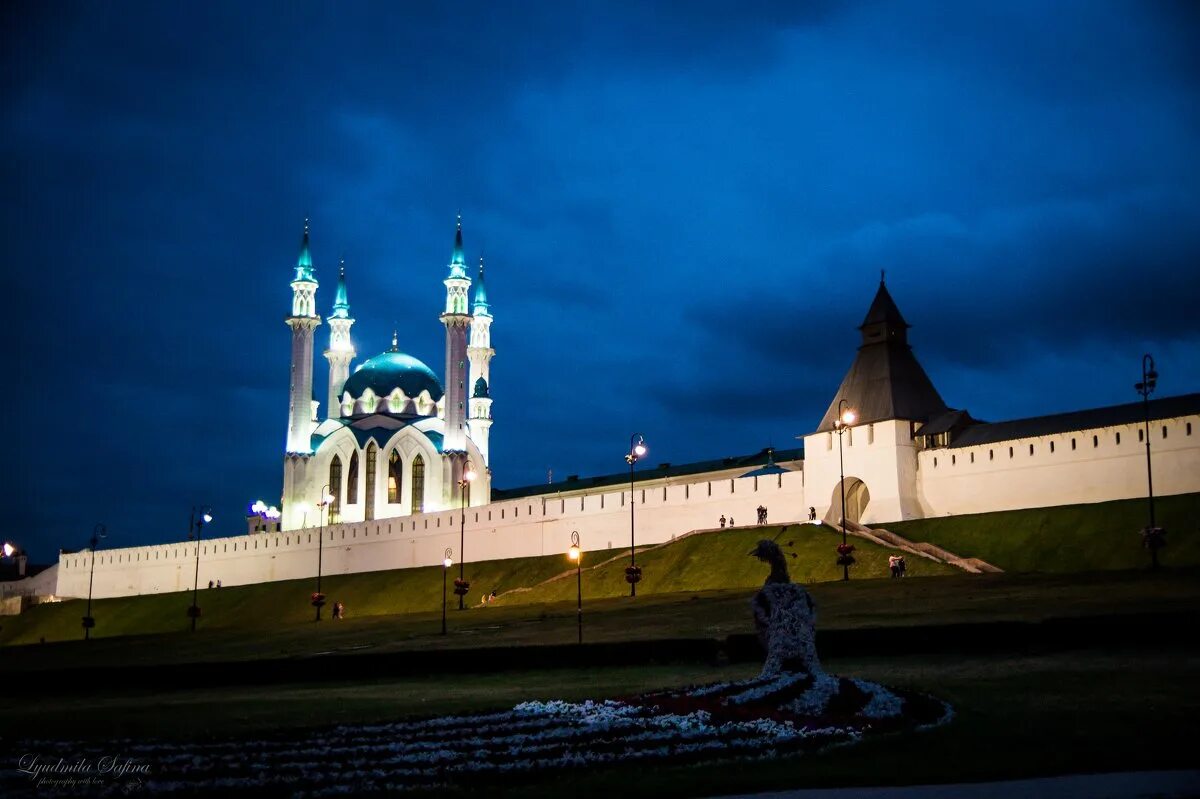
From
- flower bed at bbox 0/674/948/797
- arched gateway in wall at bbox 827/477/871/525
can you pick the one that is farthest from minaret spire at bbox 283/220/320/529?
flower bed at bbox 0/674/948/797

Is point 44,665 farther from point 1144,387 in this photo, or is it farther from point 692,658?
point 1144,387

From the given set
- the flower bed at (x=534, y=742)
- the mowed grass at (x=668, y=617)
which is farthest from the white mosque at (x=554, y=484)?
the flower bed at (x=534, y=742)

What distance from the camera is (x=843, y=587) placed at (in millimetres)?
42406

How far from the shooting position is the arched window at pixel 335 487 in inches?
4326

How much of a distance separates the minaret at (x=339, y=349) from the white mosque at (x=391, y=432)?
11.9ft

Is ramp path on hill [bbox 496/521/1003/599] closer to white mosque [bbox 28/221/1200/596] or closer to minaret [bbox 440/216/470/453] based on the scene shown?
white mosque [bbox 28/221/1200/596]

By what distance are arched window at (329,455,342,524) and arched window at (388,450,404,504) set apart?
4.53m

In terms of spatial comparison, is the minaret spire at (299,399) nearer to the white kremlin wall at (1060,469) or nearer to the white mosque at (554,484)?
the white mosque at (554,484)

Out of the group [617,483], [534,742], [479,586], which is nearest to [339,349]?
[617,483]

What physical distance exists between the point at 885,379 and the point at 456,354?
4996cm

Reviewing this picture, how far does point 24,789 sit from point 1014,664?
52.4 ft

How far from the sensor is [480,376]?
11494 cm

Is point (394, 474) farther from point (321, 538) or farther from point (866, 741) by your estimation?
point (866, 741)

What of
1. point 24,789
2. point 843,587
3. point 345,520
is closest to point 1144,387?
point 843,587
